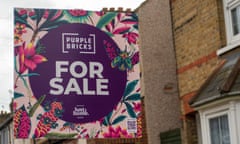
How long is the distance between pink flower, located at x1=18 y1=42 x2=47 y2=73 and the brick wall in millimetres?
3041

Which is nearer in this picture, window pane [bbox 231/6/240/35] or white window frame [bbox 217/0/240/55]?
white window frame [bbox 217/0/240/55]

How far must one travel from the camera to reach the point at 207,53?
1152 centimetres

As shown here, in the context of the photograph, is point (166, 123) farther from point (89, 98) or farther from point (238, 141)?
point (238, 141)

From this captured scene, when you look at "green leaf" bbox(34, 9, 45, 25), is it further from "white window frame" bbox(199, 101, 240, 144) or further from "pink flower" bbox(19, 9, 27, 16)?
"white window frame" bbox(199, 101, 240, 144)

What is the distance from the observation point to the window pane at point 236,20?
11106mm

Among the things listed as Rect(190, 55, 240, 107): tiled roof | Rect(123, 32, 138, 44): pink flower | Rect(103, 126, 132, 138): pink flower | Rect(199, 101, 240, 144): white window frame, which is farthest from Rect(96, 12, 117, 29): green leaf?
Rect(199, 101, 240, 144): white window frame

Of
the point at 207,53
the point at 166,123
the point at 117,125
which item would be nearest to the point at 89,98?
the point at 117,125

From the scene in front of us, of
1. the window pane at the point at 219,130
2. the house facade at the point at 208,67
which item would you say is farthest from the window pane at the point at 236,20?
the window pane at the point at 219,130

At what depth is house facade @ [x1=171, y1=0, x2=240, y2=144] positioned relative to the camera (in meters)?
9.86

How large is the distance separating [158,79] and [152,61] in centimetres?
60

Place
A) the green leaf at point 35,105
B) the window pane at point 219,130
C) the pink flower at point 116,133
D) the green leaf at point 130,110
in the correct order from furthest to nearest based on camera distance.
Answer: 1. the green leaf at point 130,110
2. the pink flower at point 116,133
3. the green leaf at point 35,105
4. the window pane at point 219,130

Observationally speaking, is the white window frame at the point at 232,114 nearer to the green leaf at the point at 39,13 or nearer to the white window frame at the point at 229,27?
the white window frame at the point at 229,27

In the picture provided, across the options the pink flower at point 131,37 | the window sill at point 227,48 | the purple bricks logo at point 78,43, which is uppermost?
the pink flower at point 131,37

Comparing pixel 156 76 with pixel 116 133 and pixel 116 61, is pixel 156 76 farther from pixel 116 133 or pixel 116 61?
pixel 116 133
